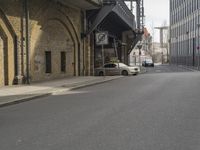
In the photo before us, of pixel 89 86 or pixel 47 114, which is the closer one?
pixel 47 114

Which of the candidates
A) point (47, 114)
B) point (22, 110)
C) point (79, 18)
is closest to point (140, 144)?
point (47, 114)

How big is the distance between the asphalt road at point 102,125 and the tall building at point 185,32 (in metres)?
61.9

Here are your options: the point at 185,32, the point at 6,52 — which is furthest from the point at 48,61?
the point at 185,32

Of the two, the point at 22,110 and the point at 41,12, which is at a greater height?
the point at 41,12

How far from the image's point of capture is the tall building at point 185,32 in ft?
272

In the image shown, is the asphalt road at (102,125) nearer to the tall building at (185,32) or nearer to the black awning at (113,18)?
the black awning at (113,18)

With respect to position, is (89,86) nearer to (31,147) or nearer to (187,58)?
(31,147)

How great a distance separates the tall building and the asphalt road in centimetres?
6185

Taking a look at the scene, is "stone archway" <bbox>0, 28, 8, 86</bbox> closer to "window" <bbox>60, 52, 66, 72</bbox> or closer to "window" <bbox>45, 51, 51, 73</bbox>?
"window" <bbox>45, 51, 51, 73</bbox>

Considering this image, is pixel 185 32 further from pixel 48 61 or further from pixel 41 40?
pixel 41 40

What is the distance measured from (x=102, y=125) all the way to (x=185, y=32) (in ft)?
286

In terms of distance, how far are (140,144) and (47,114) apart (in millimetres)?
5060

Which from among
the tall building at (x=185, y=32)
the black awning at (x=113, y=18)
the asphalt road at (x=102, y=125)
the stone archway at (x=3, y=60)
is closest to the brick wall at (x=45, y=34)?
the stone archway at (x=3, y=60)

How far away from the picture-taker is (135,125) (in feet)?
33.9
